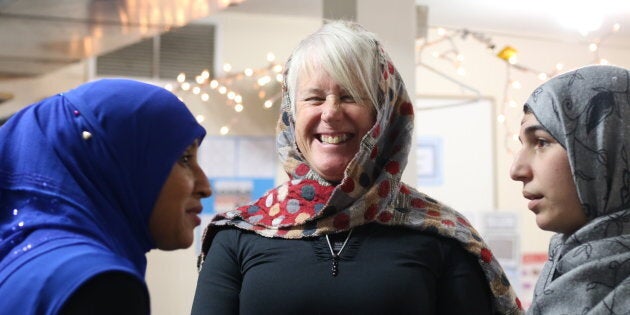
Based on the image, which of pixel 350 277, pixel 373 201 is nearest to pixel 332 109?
pixel 373 201

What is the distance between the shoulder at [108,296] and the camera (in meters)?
0.92

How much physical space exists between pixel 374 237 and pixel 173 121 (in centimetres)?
45

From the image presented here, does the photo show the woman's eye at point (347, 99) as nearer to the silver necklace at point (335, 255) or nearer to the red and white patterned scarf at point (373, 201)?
the red and white patterned scarf at point (373, 201)

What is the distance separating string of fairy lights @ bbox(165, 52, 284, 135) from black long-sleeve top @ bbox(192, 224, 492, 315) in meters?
2.67

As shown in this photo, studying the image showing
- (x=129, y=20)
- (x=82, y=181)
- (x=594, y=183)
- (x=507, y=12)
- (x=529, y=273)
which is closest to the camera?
(x=82, y=181)

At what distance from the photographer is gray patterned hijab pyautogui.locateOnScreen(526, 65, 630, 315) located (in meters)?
1.17

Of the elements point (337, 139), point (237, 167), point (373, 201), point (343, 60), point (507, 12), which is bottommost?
point (237, 167)

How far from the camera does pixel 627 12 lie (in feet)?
14.4

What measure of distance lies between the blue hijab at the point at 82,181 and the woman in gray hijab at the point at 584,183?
0.55 metres

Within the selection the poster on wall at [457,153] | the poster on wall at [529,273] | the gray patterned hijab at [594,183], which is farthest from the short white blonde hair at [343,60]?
the poster on wall at [529,273]

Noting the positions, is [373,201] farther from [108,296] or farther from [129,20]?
[129,20]

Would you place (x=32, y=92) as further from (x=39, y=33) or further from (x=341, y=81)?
(x=341, y=81)

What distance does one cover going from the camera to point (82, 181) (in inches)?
42.0

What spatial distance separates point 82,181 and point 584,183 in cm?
71
